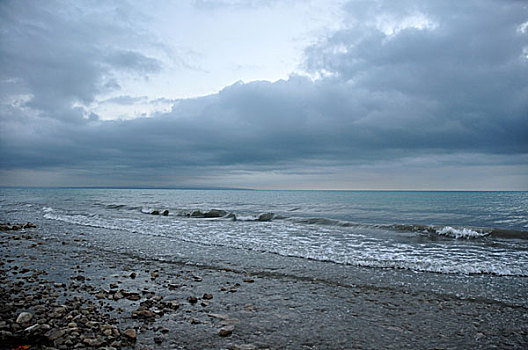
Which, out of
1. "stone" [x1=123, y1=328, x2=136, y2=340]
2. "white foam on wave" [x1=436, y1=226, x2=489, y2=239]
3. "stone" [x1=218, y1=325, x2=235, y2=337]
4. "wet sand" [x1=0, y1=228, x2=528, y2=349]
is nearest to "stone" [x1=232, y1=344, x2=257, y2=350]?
"wet sand" [x1=0, y1=228, x2=528, y2=349]

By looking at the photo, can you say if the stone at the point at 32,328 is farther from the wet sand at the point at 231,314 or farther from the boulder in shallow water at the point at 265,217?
the boulder in shallow water at the point at 265,217

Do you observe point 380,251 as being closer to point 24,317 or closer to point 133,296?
point 133,296

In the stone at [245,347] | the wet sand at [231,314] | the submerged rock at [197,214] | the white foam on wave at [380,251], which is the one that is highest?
the stone at [245,347]

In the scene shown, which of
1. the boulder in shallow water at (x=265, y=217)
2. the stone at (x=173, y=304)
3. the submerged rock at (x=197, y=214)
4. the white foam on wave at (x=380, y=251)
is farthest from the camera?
the submerged rock at (x=197, y=214)

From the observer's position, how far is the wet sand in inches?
182

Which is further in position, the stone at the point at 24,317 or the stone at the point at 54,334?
the stone at the point at 24,317

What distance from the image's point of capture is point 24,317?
511 cm

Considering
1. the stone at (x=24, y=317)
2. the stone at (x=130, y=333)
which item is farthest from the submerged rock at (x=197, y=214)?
the stone at (x=130, y=333)

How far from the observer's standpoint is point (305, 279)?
838 centimetres

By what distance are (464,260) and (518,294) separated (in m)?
4.10

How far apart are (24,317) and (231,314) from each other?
366 centimetres

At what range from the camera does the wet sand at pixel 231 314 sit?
15.2ft

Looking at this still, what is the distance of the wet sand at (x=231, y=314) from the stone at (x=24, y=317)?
15mm

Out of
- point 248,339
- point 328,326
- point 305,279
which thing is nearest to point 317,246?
point 305,279
